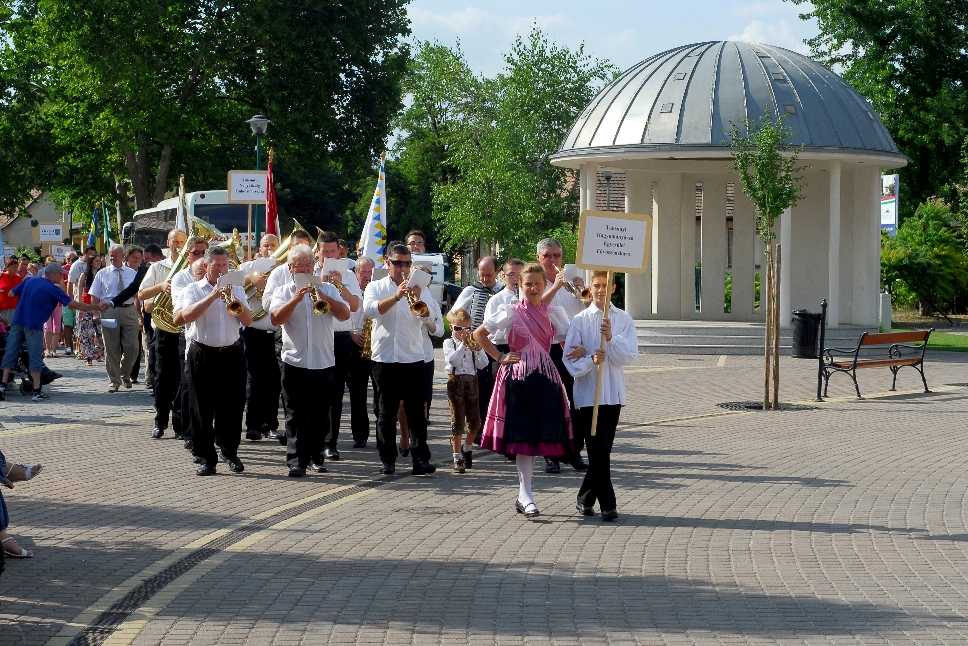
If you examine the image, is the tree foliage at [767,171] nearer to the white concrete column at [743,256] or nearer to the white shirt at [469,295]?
the white shirt at [469,295]

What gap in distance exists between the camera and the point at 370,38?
3834cm

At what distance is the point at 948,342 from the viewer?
3036 cm

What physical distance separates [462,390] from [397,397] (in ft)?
2.49

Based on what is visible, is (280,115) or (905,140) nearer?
(280,115)

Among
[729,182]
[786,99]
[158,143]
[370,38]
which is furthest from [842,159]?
[158,143]

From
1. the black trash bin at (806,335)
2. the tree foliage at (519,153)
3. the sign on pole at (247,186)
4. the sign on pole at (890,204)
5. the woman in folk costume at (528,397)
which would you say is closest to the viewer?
the woman in folk costume at (528,397)

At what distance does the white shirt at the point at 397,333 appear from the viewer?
1057 cm

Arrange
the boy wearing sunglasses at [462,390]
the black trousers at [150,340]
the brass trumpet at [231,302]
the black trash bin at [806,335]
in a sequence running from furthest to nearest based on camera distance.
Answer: the black trash bin at [806,335]
the black trousers at [150,340]
the boy wearing sunglasses at [462,390]
the brass trumpet at [231,302]

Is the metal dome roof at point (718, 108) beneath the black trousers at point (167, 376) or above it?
above

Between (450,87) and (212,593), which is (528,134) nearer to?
(450,87)

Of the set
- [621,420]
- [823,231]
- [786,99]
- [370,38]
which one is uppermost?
[370,38]

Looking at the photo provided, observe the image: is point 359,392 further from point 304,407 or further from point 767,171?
point 767,171

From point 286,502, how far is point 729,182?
24.2 m

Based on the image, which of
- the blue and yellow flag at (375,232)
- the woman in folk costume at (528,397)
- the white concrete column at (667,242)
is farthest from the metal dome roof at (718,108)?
the woman in folk costume at (528,397)
